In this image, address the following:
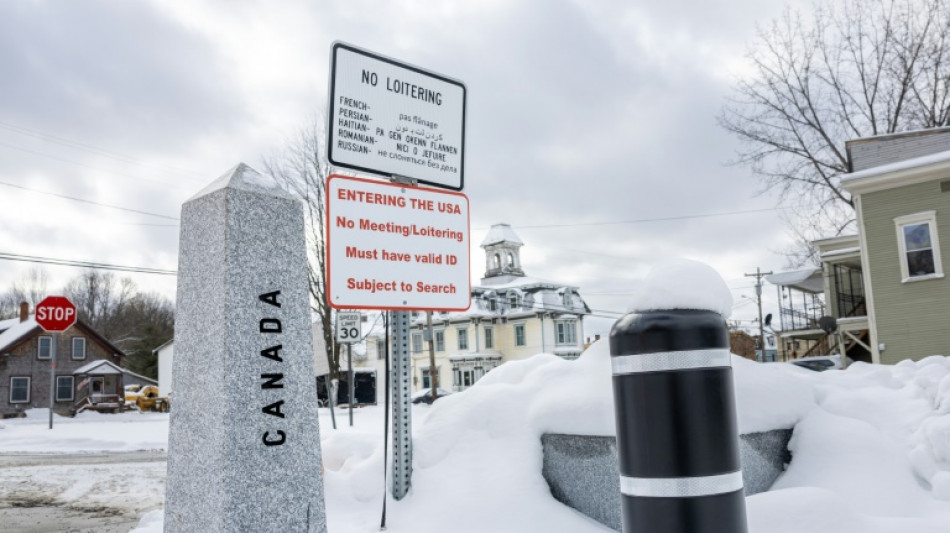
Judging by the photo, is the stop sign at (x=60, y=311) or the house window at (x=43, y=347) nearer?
the stop sign at (x=60, y=311)

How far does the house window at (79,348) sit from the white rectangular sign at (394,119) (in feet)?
165

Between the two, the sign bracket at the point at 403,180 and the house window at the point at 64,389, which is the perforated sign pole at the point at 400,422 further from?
the house window at the point at 64,389

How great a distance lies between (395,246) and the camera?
15.4 ft

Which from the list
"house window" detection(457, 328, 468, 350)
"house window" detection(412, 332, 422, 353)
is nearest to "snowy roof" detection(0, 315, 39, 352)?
"house window" detection(412, 332, 422, 353)

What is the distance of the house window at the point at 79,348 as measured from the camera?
46.8 metres

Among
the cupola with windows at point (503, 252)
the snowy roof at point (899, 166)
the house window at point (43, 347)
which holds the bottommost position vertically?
the house window at point (43, 347)

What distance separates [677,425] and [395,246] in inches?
119

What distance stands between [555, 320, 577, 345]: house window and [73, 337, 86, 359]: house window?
34701mm

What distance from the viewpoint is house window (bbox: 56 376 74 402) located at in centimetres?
4550

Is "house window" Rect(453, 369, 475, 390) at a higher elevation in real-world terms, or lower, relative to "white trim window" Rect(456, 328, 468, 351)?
lower

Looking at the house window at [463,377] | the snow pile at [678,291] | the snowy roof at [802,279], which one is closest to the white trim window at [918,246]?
the snowy roof at [802,279]

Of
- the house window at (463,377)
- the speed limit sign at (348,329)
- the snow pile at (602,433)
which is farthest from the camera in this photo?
the house window at (463,377)

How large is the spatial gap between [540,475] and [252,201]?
2.76 meters

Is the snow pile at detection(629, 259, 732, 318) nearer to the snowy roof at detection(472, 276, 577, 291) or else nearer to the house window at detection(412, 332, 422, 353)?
the snowy roof at detection(472, 276, 577, 291)
